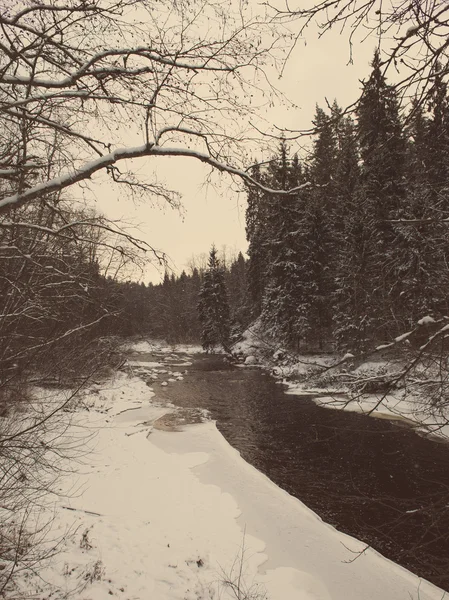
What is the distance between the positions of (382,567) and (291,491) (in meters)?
2.76

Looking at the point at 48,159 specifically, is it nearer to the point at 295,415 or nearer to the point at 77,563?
the point at 77,563

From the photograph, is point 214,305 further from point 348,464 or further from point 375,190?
point 375,190

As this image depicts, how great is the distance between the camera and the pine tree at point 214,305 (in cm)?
4278

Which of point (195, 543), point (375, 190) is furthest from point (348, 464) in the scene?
point (375, 190)

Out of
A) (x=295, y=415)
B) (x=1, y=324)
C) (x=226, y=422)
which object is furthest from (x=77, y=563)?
(x=295, y=415)

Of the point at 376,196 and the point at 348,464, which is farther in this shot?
the point at 348,464

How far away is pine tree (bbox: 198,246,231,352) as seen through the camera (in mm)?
42781

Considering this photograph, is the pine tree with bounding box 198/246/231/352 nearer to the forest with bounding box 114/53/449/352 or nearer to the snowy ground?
the snowy ground

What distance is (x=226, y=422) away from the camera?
46.4ft

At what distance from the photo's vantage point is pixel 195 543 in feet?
20.4

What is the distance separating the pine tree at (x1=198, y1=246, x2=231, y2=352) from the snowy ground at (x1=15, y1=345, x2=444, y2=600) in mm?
32580

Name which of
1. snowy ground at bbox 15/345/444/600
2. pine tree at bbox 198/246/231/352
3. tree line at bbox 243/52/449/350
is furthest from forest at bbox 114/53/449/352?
pine tree at bbox 198/246/231/352

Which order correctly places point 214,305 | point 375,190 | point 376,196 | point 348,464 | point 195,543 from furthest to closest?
1. point 214,305
2. point 348,464
3. point 195,543
4. point 376,196
5. point 375,190

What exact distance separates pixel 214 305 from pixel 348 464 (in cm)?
3406
